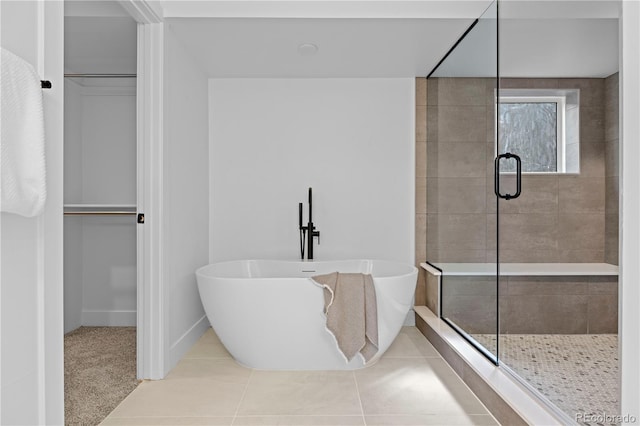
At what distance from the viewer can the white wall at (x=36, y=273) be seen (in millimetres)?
1444

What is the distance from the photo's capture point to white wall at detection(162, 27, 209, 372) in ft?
10.2

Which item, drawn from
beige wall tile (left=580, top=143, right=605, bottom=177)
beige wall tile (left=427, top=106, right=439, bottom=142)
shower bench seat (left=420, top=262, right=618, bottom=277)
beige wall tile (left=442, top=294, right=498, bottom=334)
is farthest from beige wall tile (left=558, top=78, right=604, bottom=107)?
beige wall tile (left=427, top=106, right=439, bottom=142)

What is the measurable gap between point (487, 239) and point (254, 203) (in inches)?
84.9

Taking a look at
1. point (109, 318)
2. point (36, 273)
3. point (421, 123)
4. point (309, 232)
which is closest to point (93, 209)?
point (109, 318)

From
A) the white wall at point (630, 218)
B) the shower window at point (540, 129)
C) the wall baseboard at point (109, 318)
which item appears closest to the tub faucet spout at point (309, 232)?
the wall baseboard at point (109, 318)

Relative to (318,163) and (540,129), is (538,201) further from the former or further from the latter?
(318,163)

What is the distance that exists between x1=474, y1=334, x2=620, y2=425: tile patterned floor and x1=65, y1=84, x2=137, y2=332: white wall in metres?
3.28

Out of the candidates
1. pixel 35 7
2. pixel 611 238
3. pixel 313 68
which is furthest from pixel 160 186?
pixel 611 238

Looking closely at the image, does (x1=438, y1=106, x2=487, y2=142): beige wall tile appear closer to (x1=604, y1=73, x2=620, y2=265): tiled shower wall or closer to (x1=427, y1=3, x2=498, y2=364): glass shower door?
(x1=427, y1=3, x2=498, y2=364): glass shower door

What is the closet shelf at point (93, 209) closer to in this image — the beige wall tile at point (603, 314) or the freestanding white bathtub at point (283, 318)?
the freestanding white bathtub at point (283, 318)

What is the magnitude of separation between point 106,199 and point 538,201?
355cm

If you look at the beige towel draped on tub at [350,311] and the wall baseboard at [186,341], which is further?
the wall baseboard at [186,341]

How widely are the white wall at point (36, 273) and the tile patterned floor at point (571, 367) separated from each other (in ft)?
6.19

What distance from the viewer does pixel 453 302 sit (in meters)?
3.53
